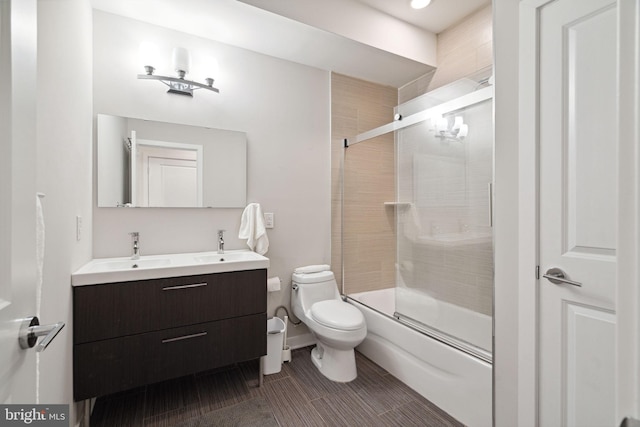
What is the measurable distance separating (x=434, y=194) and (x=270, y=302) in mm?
1534

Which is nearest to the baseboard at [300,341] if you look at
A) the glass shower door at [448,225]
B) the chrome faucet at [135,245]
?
the glass shower door at [448,225]

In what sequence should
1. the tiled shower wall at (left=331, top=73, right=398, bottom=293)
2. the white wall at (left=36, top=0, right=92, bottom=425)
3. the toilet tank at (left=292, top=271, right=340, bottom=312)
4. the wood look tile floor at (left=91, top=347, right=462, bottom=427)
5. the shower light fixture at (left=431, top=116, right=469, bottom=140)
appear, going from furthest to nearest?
the tiled shower wall at (left=331, top=73, right=398, bottom=293)
the toilet tank at (left=292, top=271, right=340, bottom=312)
the shower light fixture at (left=431, top=116, right=469, bottom=140)
the wood look tile floor at (left=91, top=347, right=462, bottom=427)
the white wall at (left=36, top=0, right=92, bottom=425)

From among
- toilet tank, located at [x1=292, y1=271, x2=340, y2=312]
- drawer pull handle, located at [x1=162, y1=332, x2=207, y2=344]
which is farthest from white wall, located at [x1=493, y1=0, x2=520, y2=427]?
drawer pull handle, located at [x1=162, y1=332, x2=207, y2=344]

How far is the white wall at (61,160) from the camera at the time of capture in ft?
3.52

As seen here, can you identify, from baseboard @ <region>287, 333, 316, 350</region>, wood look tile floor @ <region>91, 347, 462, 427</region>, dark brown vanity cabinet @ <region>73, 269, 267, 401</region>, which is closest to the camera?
dark brown vanity cabinet @ <region>73, 269, 267, 401</region>

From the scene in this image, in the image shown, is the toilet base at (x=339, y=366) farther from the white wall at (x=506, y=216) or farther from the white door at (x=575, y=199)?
the white door at (x=575, y=199)

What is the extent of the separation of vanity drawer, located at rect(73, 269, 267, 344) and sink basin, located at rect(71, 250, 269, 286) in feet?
0.10

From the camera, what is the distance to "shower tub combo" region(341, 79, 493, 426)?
1.65m

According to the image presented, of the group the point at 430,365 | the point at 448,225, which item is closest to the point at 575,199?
the point at 448,225

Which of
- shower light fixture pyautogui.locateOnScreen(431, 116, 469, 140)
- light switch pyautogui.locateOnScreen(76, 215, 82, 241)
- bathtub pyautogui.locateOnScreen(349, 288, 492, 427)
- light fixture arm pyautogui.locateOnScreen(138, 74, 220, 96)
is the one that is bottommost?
bathtub pyautogui.locateOnScreen(349, 288, 492, 427)

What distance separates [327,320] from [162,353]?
3.28 feet

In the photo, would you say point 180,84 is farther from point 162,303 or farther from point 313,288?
point 313,288

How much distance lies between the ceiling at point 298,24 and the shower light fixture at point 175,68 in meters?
0.20

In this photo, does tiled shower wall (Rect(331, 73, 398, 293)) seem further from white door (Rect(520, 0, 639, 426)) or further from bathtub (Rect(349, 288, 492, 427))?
white door (Rect(520, 0, 639, 426))
